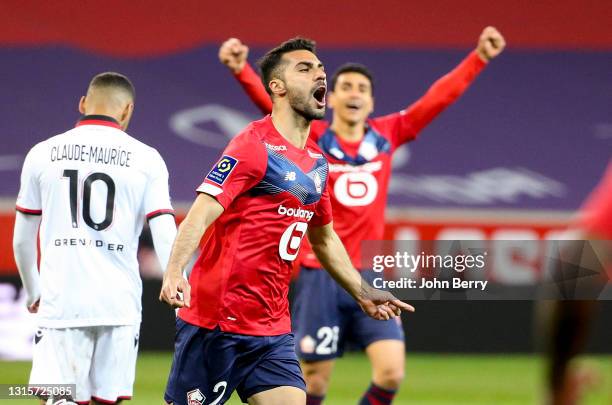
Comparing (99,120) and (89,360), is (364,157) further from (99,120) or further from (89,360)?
(89,360)

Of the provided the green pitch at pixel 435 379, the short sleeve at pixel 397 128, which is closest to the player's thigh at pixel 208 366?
the short sleeve at pixel 397 128

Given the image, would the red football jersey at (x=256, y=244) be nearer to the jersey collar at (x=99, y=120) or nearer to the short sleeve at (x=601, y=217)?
the jersey collar at (x=99, y=120)

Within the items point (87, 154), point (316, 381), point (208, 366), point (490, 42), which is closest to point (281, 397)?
point (208, 366)

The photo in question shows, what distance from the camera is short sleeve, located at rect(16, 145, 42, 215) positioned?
5293 millimetres

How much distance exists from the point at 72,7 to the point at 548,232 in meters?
6.85

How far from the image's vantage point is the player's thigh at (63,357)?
17.4 feet

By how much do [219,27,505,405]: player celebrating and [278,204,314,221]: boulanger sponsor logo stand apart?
73.3 inches

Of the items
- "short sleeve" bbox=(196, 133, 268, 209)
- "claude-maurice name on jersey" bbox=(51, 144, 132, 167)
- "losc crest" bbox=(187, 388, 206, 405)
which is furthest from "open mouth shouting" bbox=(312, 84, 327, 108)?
"losc crest" bbox=(187, 388, 206, 405)

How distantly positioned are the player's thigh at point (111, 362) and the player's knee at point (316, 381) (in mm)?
1780

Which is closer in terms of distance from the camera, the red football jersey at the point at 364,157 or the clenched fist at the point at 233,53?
the clenched fist at the point at 233,53

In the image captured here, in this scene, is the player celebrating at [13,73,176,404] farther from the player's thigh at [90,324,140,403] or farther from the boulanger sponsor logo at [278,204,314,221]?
the boulanger sponsor logo at [278,204,314,221]

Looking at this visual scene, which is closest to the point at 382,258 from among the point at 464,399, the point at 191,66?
the point at 464,399

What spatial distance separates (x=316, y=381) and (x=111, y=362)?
1.91m

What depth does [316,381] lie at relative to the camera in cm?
700
